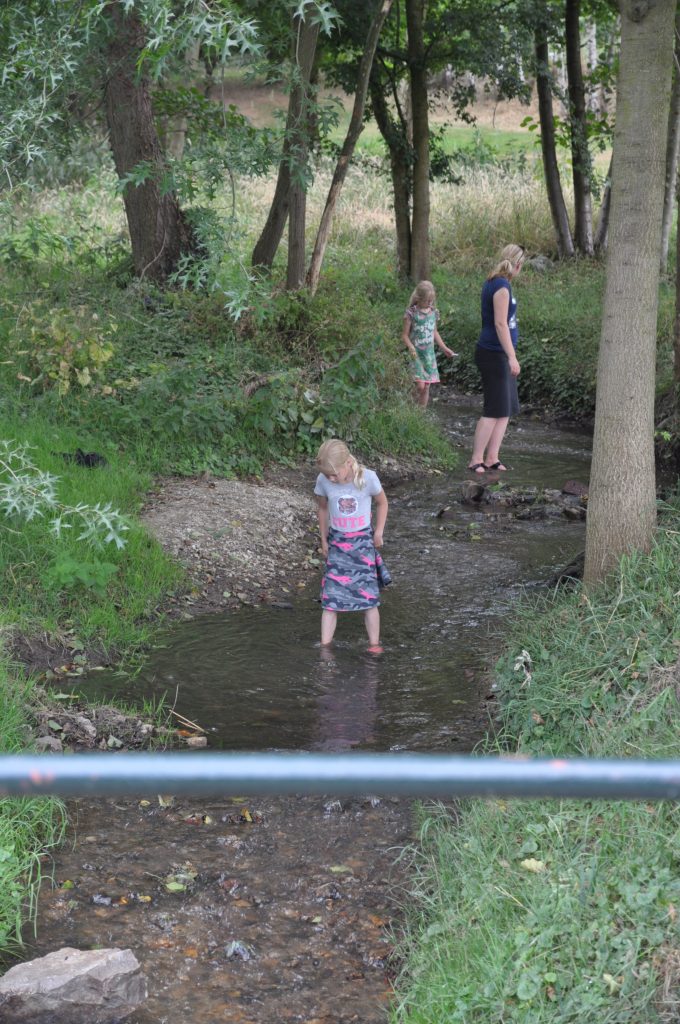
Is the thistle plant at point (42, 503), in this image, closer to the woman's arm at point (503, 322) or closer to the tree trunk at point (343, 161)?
the woman's arm at point (503, 322)

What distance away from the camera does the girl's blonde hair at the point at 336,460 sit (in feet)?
21.6

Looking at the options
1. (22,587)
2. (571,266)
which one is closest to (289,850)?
(22,587)

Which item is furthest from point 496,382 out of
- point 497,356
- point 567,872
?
point 567,872

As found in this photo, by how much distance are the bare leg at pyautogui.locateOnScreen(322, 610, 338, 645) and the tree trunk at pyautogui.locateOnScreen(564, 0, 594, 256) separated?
49.5ft

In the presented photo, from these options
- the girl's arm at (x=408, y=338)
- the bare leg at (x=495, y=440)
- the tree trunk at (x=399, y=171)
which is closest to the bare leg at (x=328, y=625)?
the bare leg at (x=495, y=440)

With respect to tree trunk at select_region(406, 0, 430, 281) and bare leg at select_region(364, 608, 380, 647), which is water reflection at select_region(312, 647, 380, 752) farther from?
tree trunk at select_region(406, 0, 430, 281)

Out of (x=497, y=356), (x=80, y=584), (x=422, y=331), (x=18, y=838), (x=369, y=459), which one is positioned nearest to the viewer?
(x=18, y=838)

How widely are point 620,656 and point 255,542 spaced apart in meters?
4.08

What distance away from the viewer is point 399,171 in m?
19.5

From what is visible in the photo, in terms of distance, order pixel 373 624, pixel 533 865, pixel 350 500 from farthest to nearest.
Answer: pixel 373 624, pixel 350 500, pixel 533 865

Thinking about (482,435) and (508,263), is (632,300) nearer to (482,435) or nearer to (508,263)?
(508,263)

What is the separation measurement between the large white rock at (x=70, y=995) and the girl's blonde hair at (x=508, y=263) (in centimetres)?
794

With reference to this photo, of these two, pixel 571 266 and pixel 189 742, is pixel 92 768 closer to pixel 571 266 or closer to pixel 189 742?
pixel 189 742

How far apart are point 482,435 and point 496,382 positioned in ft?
2.16
